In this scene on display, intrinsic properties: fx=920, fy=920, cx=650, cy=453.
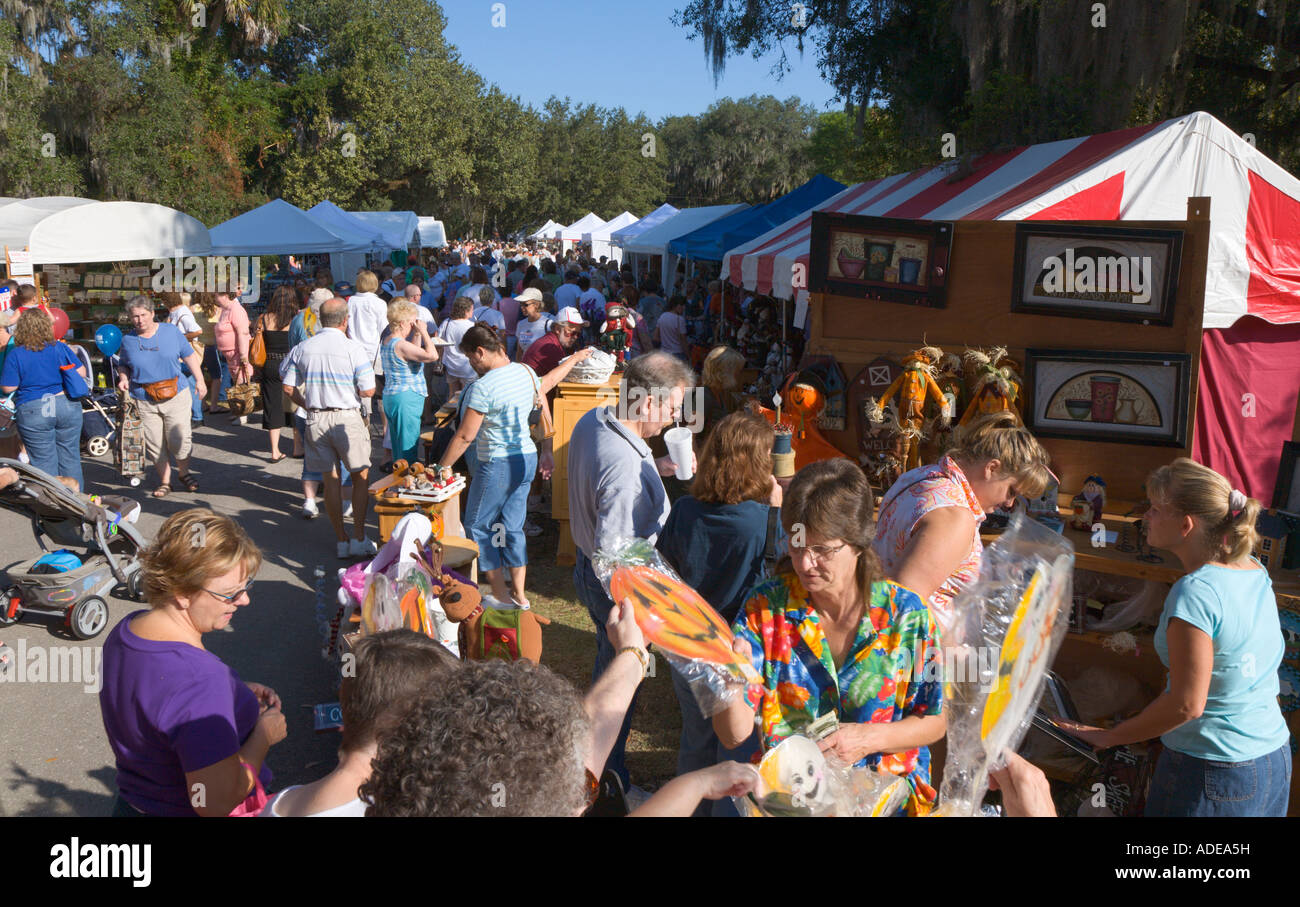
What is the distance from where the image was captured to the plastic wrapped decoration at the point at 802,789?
174 centimetres

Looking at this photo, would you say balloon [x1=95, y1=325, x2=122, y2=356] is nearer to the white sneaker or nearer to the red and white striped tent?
the white sneaker

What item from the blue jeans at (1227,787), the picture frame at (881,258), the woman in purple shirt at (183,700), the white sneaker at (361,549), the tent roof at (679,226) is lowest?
the white sneaker at (361,549)

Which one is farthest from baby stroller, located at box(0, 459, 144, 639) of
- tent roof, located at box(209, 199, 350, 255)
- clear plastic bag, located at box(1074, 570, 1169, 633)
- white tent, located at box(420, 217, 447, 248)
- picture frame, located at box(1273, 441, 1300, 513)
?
white tent, located at box(420, 217, 447, 248)

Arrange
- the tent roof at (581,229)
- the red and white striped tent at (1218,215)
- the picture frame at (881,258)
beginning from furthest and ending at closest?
the tent roof at (581,229) < the red and white striped tent at (1218,215) < the picture frame at (881,258)

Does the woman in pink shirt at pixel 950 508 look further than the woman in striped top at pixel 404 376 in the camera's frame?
No

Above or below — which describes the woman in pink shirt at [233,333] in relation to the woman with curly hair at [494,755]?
above

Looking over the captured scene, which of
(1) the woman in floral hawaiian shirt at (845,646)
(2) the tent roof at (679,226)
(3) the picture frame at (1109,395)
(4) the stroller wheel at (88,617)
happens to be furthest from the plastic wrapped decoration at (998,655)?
(2) the tent roof at (679,226)

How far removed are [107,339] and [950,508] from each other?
33.6 feet

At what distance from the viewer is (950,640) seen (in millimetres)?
2004

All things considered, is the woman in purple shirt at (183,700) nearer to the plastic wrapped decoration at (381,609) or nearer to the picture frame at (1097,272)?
the plastic wrapped decoration at (381,609)

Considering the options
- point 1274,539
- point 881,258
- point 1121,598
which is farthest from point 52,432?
point 1274,539

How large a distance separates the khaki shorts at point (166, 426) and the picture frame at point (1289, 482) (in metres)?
8.41

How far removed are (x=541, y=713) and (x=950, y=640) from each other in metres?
0.93

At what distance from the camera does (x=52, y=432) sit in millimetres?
7418
